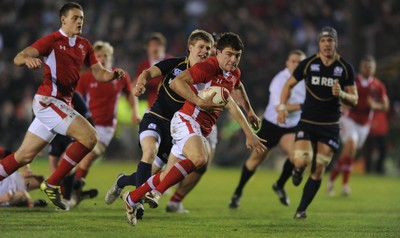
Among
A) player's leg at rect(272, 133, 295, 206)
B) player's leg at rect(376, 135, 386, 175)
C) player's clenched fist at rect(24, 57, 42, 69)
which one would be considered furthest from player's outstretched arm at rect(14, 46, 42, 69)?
player's leg at rect(376, 135, 386, 175)

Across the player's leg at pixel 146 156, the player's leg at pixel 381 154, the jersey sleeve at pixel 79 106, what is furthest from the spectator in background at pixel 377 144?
the player's leg at pixel 146 156

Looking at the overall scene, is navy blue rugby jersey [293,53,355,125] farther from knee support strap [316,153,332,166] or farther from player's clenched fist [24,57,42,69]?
player's clenched fist [24,57,42,69]

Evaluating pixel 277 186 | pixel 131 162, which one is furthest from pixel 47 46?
pixel 131 162

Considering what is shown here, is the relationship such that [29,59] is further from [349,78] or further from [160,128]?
→ [349,78]

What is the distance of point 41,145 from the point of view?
1001 centimetres

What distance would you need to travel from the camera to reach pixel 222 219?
10984 mm

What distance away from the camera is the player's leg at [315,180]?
11.2 meters

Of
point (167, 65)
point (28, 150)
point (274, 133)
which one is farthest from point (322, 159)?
point (28, 150)

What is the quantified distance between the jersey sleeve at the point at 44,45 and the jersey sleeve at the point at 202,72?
68.1 inches

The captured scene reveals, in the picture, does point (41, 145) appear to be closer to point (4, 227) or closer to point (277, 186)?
point (4, 227)

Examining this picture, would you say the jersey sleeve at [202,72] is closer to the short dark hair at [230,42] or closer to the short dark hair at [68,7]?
the short dark hair at [230,42]

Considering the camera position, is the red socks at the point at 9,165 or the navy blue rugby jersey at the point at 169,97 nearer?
the red socks at the point at 9,165

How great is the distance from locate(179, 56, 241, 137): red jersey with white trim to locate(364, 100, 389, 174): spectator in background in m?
13.1

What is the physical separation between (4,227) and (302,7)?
17.8 metres
